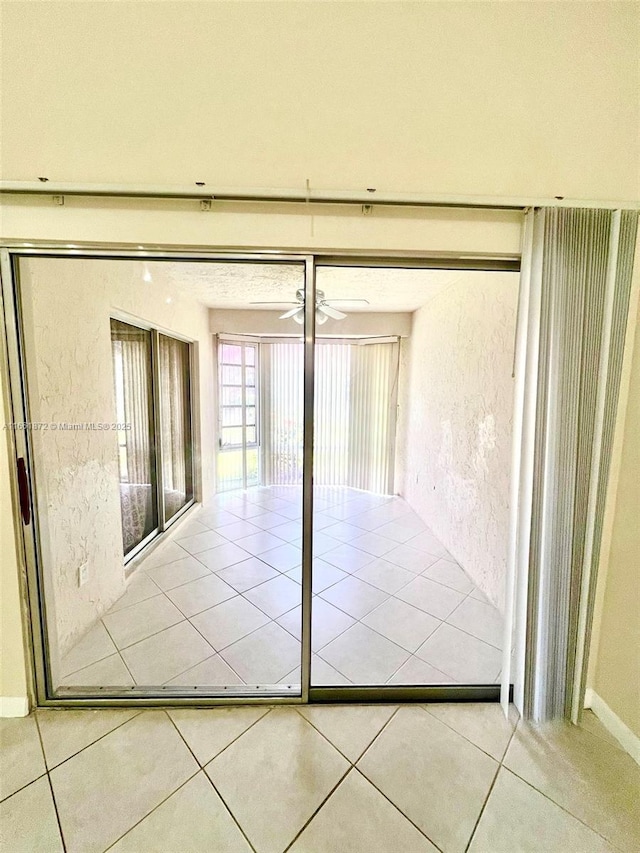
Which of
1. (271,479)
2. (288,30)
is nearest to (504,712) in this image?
(288,30)

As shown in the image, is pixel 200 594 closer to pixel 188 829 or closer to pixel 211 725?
pixel 211 725

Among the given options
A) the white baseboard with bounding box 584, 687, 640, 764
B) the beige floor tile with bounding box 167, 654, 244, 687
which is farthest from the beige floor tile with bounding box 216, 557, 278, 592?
the white baseboard with bounding box 584, 687, 640, 764

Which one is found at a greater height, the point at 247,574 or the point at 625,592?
the point at 625,592

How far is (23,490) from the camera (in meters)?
1.48

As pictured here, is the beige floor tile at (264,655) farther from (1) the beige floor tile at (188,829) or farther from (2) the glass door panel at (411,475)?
(1) the beige floor tile at (188,829)

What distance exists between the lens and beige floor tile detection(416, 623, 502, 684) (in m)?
1.75

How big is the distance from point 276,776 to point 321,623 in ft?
2.88

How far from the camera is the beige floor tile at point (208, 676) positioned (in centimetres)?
167

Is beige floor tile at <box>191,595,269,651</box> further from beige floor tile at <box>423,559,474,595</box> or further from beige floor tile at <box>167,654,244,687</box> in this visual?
beige floor tile at <box>423,559,474,595</box>

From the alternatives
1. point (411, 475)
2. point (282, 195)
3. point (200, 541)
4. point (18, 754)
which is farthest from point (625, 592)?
point (200, 541)

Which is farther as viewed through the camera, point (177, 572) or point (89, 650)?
point (177, 572)

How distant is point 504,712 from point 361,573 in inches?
51.5

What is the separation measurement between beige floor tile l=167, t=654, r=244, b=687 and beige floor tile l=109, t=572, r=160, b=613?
0.80 meters

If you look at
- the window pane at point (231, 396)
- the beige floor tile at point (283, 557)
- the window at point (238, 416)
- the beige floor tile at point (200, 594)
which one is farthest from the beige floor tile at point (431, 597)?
the window pane at point (231, 396)
